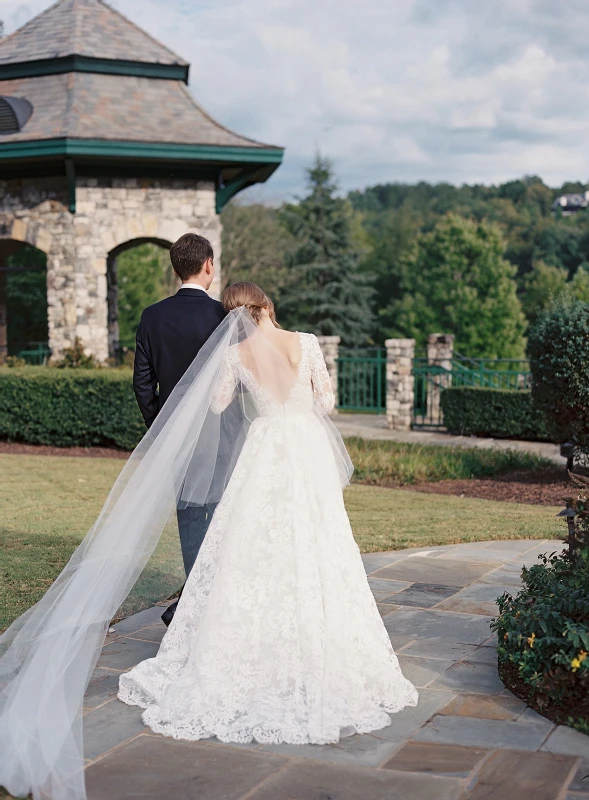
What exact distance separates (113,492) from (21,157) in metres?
11.6

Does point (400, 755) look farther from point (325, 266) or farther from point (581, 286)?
point (581, 286)

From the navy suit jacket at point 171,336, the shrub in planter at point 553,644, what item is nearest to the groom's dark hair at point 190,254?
the navy suit jacket at point 171,336

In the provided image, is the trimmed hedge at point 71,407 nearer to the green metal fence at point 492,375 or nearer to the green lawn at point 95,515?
the green lawn at point 95,515

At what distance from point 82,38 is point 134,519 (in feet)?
47.0

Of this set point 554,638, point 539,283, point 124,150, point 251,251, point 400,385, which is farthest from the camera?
point 539,283

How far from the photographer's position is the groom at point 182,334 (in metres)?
5.03

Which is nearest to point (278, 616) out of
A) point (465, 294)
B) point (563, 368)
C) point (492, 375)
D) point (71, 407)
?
point (563, 368)

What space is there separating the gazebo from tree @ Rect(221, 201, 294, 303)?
28.0 metres

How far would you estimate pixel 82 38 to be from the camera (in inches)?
648

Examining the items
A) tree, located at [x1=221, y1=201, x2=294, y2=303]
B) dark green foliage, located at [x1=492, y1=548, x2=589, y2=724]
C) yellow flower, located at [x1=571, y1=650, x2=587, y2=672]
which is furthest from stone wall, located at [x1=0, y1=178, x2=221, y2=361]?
tree, located at [x1=221, y1=201, x2=294, y2=303]

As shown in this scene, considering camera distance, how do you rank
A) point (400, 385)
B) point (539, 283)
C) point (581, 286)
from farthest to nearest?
point (539, 283) < point (581, 286) < point (400, 385)

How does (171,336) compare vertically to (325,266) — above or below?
below

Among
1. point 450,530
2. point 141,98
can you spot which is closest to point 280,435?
point 450,530

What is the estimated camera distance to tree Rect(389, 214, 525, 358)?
47.6 meters
